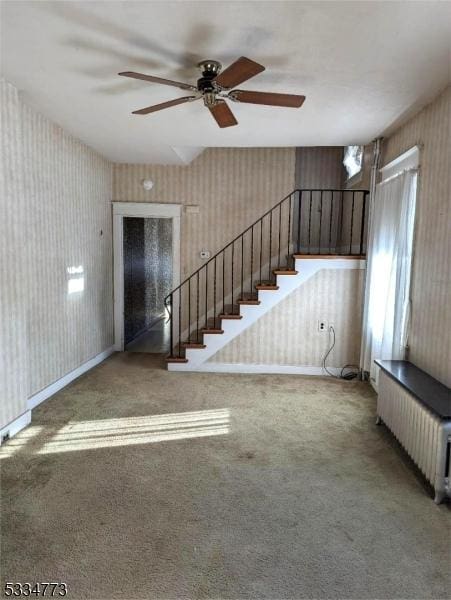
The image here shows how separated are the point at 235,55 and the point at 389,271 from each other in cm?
265

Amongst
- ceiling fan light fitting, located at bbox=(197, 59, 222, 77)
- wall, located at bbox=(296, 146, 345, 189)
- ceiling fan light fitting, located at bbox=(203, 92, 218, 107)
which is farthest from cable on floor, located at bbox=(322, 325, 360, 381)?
ceiling fan light fitting, located at bbox=(197, 59, 222, 77)

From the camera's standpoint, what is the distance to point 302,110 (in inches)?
146

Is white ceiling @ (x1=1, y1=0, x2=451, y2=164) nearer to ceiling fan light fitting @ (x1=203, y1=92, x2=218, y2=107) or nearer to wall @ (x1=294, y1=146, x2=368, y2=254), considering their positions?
ceiling fan light fitting @ (x1=203, y1=92, x2=218, y2=107)

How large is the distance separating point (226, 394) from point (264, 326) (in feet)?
3.85

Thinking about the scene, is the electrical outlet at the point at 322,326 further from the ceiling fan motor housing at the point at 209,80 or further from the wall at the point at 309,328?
the ceiling fan motor housing at the point at 209,80

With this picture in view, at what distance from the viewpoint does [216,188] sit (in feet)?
19.6

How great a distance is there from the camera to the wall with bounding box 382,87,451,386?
3.08 meters

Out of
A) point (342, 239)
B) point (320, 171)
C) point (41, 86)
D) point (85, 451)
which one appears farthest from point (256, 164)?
point (85, 451)

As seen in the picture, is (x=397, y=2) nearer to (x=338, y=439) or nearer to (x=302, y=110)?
(x=302, y=110)

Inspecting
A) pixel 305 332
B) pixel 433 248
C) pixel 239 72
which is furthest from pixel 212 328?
pixel 239 72

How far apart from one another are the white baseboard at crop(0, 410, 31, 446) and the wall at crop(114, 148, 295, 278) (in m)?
3.24

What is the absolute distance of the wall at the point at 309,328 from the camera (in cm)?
515

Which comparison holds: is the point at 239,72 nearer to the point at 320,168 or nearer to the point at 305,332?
the point at 305,332

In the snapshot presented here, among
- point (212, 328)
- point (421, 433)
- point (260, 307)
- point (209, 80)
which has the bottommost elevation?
point (421, 433)
